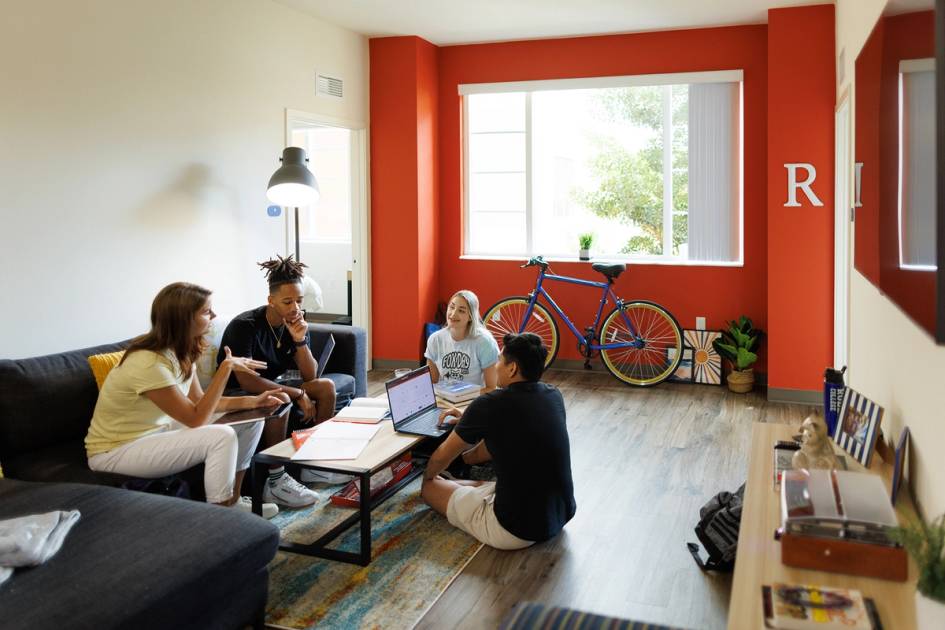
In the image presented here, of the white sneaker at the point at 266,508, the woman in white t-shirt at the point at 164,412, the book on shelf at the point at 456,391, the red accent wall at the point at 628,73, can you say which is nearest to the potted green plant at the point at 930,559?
the woman in white t-shirt at the point at 164,412

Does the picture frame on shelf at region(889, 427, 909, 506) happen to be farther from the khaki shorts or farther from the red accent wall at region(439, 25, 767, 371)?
the red accent wall at region(439, 25, 767, 371)

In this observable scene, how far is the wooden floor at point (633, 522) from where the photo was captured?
9.50ft

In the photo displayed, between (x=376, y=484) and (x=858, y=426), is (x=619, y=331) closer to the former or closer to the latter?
(x=376, y=484)

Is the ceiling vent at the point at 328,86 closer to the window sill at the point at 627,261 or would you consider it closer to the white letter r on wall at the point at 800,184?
the window sill at the point at 627,261

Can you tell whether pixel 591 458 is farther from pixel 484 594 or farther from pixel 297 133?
pixel 297 133

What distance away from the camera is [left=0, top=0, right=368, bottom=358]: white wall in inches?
150

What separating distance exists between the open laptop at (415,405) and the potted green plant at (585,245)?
3388mm

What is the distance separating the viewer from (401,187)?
22.7ft

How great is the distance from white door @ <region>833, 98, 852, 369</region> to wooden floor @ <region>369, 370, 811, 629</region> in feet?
1.99

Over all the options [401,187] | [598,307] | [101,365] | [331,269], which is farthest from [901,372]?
[331,269]

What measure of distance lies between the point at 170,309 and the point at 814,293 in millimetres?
4519

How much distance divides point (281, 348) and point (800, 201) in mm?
3816

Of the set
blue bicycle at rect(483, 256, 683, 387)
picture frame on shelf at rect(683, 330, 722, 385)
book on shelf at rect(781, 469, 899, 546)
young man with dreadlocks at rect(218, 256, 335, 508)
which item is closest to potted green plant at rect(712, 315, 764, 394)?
picture frame on shelf at rect(683, 330, 722, 385)

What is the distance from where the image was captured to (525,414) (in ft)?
10.4
